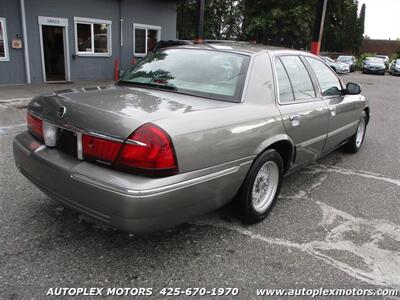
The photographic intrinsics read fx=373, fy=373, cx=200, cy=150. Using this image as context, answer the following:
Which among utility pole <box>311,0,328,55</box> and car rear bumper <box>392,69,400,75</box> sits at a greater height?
utility pole <box>311,0,328,55</box>

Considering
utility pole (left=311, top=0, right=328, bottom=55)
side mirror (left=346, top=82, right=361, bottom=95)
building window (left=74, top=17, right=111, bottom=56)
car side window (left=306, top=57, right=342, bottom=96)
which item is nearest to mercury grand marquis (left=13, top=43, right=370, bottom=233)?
car side window (left=306, top=57, right=342, bottom=96)

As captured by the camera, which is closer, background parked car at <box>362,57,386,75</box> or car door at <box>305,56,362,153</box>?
car door at <box>305,56,362,153</box>

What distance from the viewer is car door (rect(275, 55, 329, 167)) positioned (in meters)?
3.57

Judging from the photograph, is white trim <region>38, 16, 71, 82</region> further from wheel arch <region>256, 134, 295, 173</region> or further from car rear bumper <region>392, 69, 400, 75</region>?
car rear bumper <region>392, 69, 400, 75</region>

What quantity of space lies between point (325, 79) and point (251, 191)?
209 centimetres

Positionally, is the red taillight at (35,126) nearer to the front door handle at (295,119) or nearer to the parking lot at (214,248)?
the parking lot at (214,248)

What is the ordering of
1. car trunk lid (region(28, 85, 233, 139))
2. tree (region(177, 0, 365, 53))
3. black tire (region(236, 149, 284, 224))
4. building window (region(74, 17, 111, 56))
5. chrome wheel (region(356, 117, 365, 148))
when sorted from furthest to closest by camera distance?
tree (region(177, 0, 365, 53)), building window (region(74, 17, 111, 56)), chrome wheel (region(356, 117, 365, 148)), black tire (region(236, 149, 284, 224)), car trunk lid (region(28, 85, 233, 139))

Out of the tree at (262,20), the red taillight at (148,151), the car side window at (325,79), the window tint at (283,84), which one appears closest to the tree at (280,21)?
the tree at (262,20)

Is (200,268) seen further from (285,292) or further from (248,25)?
(248,25)

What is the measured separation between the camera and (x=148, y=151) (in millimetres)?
2383

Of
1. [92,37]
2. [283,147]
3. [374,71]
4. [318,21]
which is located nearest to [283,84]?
[283,147]

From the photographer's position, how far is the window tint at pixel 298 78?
379 cm

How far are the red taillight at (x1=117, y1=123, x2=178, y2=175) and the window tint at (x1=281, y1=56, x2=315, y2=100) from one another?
73.7 inches

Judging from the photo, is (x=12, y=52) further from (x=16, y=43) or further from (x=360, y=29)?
(x=360, y=29)
